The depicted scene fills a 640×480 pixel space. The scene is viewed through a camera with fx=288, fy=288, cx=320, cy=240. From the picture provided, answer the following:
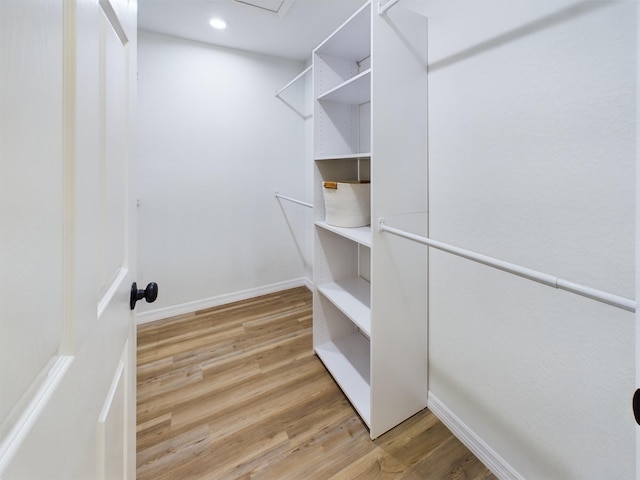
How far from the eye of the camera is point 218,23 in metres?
2.23

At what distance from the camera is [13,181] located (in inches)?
11.1

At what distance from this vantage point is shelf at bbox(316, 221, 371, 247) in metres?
1.50

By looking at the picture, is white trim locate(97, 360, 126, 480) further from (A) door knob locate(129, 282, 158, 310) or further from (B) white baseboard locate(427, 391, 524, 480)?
(B) white baseboard locate(427, 391, 524, 480)

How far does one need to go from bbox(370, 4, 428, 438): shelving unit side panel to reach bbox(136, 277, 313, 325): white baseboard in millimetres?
1832

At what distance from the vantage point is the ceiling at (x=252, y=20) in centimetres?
199

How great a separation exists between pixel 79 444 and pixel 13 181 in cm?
40

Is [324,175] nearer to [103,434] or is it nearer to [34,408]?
[103,434]

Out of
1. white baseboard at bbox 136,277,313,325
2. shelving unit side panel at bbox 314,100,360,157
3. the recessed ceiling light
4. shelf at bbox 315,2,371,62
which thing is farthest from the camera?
white baseboard at bbox 136,277,313,325

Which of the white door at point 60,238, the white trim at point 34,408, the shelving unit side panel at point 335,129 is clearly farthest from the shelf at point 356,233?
the white trim at point 34,408

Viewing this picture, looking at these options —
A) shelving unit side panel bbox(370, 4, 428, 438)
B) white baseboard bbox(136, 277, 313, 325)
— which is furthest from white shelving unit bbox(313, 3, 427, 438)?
white baseboard bbox(136, 277, 313, 325)

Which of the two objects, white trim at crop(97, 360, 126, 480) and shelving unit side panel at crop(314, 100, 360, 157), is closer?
white trim at crop(97, 360, 126, 480)

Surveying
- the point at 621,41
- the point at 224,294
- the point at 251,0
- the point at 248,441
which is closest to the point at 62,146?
the point at 621,41

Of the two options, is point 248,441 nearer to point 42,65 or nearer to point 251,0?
point 42,65

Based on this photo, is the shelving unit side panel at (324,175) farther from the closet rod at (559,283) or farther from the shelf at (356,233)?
the closet rod at (559,283)
